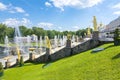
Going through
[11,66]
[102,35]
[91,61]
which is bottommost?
[11,66]

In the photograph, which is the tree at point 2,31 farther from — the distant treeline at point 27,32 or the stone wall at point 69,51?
the stone wall at point 69,51

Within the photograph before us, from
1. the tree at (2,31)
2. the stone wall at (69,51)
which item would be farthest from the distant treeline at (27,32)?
the stone wall at (69,51)

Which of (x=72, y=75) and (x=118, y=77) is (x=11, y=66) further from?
(x=118, y=77)

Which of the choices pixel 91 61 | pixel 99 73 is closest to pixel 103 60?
pixel 91 61

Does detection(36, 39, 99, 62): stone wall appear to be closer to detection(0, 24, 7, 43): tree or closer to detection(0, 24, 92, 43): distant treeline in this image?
detection(0, 24, 92, 43): distant treeline

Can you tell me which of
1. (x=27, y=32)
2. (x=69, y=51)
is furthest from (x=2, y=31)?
(x=69, y=51)

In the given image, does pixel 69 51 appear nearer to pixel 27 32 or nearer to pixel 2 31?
pixel 2 31

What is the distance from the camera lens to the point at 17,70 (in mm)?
25828

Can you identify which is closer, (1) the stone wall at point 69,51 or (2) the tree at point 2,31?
(1) the stone wall at point 69,51

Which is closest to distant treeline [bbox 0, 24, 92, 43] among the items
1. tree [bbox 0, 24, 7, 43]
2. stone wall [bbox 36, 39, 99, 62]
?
tree [bbox 0, 24, 7, 43]

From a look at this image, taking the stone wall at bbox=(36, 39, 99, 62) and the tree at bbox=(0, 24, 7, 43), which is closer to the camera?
the stone wall at bbox=(36, 39, 99, 62)

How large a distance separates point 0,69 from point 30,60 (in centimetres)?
645

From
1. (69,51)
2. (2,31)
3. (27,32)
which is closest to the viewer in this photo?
(69,51)

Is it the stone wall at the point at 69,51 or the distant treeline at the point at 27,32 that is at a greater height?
the distant treeline at the point at 27,32
